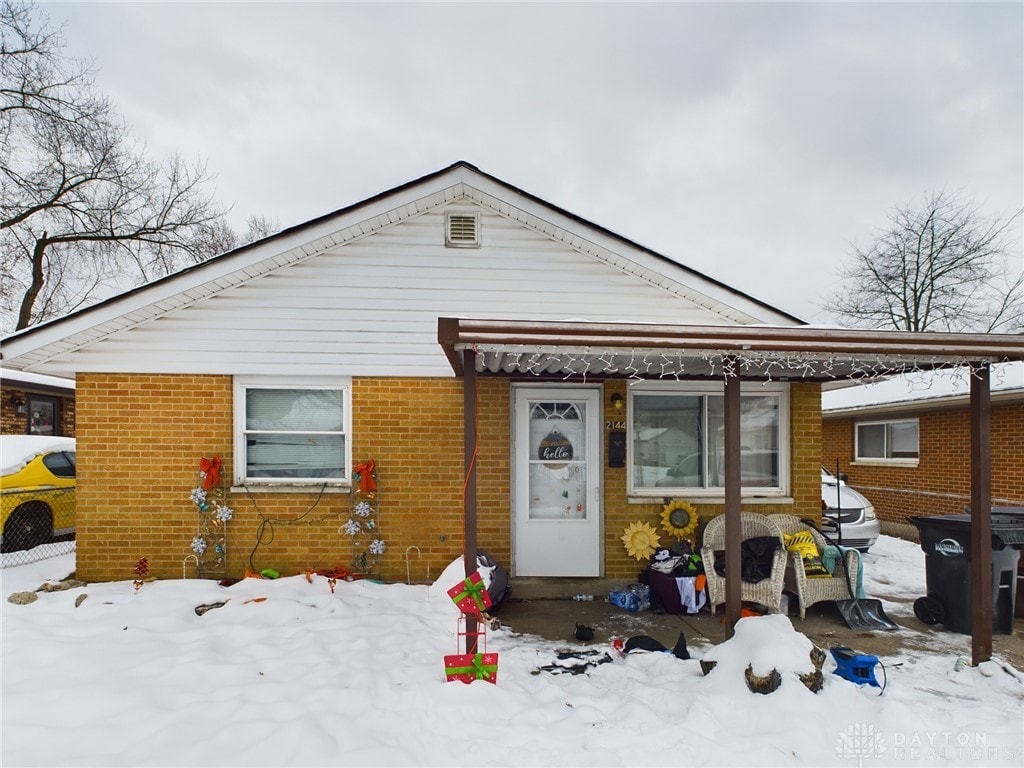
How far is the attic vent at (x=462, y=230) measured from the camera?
6172mm

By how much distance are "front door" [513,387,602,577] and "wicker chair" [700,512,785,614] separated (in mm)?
1295

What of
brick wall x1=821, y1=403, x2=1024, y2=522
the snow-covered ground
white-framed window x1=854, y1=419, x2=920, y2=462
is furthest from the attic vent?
white-framed window x1=854, y1=419, x2=920, y2=462

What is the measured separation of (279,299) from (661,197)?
76.1 feet

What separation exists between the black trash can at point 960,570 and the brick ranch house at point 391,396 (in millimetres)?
1517

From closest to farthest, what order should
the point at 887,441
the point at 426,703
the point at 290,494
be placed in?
the point at 426,703
the point at 290,494
the point at 887,441

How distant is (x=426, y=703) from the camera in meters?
3.54

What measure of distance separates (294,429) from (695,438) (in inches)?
196

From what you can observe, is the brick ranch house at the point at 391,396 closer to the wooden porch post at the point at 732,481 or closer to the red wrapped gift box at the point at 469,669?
the wooden porch post at the point at 732,481

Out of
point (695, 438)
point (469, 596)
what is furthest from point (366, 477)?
point (695, 438)

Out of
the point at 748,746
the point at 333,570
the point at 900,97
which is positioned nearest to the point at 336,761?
the point at 748,746

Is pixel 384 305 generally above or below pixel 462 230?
below

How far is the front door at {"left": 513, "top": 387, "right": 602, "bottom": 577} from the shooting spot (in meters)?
6.27

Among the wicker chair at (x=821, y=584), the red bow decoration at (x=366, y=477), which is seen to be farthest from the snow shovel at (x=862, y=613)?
the red bow decoration at (x=366, y=477)

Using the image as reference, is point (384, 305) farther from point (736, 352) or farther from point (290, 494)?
point (736, 352)
